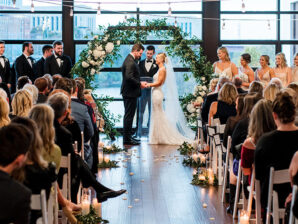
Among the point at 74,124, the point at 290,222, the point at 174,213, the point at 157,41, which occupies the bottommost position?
the point at 174,213

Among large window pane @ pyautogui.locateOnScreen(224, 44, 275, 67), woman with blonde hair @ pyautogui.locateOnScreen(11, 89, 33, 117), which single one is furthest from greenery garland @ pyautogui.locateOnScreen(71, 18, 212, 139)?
woman with blonde hair @ pyautogui.locateOnScreen(11, 89, 33, 117)

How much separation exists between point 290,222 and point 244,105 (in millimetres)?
2231

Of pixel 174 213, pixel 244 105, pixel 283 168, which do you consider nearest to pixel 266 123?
pixel 283 168

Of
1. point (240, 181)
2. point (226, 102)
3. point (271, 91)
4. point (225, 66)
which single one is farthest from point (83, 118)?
point (225, 66)

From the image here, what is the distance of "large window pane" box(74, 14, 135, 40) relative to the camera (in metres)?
12.9

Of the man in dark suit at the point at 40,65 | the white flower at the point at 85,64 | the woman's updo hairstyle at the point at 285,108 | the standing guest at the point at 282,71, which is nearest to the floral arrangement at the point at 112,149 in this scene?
the white flower at the point at 85,64

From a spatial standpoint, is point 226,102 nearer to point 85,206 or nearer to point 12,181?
point 85,206

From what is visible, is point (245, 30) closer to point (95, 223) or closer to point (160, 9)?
point (160, 9)

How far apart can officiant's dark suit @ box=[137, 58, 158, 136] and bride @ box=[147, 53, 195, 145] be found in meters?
0.30

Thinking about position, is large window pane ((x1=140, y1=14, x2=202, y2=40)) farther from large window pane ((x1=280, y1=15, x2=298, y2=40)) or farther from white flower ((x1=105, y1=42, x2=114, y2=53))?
white flower ((x1=105, y1=42, x2=114, y2=53))

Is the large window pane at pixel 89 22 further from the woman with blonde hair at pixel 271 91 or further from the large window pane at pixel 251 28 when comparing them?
the woman with blonde hair at pixel 271 91

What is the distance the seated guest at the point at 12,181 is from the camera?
9.19 ft

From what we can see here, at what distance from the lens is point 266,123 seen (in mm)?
4516

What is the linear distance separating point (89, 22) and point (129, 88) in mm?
2943
